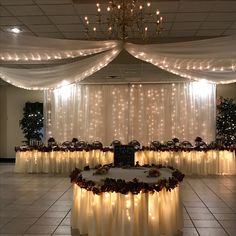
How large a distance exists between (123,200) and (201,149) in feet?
19.7

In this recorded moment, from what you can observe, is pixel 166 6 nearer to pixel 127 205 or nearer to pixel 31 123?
pixel 127 205

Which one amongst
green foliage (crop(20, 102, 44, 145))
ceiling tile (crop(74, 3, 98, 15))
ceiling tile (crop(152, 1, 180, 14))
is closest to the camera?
ceiling tile (crop(152, 1, 180, 14))

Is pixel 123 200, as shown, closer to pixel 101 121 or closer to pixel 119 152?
pixel 119 152

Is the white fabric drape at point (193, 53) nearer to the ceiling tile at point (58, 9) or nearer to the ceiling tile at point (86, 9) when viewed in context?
the ceiling tile at point (86, 9)

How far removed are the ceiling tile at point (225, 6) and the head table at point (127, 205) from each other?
256 cm

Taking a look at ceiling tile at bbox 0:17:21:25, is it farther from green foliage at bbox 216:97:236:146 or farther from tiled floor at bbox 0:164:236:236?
green foliage at bbox 216:97:236:146

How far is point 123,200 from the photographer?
4250 millimetres

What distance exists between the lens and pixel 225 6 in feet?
16.8

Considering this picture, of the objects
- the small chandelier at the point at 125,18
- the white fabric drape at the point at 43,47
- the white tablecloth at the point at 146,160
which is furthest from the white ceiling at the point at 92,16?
the white tablecloth at the point at 146,160

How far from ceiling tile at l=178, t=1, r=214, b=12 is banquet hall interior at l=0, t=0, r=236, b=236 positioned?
14mm

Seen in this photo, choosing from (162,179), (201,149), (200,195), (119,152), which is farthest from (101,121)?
(162,179)

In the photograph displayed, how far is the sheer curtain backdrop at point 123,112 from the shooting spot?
1352 centimetres

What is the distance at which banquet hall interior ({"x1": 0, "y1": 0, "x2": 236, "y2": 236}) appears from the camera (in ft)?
14.3

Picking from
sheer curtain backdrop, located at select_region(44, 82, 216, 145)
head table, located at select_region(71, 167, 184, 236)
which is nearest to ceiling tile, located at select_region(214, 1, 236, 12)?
head table, located at select_region(71, 167, 184, 236)
